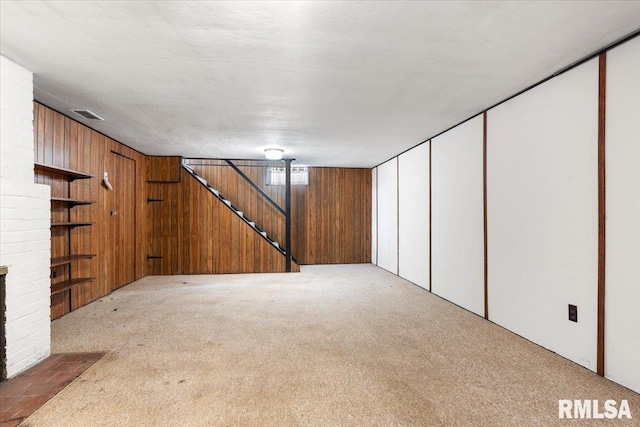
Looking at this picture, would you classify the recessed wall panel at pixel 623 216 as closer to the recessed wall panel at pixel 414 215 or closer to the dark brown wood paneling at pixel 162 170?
the recessed wall panel at pixel 414 215

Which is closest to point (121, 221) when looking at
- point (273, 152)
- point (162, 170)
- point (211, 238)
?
point (162, 170)

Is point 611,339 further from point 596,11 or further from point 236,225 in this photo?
point 236,225

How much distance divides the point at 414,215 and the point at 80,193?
4.98m

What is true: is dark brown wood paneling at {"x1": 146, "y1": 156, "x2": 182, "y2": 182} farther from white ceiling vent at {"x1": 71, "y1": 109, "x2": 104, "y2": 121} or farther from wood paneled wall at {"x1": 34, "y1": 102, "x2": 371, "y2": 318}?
white ceiling vent at {"x1": 71, "y1": 109, "x2": 104, "y2": 121}

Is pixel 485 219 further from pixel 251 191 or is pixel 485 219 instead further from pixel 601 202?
pixel 251 191

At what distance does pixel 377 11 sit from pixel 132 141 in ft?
15.4

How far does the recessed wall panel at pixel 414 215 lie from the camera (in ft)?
16.4

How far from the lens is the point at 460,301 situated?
401cm

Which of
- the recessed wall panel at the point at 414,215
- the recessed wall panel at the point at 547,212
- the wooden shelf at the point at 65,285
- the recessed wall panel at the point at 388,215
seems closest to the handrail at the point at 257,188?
the recessed wall panel at the point at 388,215

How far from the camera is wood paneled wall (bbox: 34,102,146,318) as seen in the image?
11.3 ft

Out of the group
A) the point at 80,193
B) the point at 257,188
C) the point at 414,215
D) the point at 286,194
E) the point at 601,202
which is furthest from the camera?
the point at 257,188

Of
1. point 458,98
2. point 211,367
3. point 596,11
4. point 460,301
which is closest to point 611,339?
point 460,301

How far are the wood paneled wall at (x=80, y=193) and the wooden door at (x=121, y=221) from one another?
0.04m

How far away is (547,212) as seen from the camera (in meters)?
2.71
